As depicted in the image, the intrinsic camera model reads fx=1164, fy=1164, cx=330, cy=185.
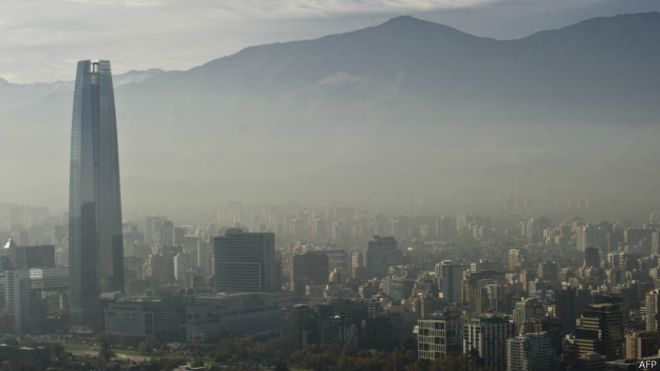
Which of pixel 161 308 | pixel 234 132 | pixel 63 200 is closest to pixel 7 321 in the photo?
pixel 161 308

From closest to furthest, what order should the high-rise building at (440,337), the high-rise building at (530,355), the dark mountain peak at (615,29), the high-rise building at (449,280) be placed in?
the high-rise building at (530,355) → the high-rise building at (440,337) → the high-rise building at (449,280) → the dark mountain peak at (615,29)

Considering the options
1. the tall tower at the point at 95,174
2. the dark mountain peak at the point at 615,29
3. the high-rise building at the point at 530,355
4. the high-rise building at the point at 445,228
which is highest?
the dark mountain peak at the point at 615,29

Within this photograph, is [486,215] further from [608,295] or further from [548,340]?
[548,340]

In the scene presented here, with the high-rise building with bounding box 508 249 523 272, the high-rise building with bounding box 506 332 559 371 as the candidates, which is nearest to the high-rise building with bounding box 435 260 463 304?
the high-rise building with bounding box 508 249 523 272

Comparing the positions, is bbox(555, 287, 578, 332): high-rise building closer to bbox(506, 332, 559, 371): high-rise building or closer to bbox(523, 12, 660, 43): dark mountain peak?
bbox(506, 332, 559, 371): high-rise building

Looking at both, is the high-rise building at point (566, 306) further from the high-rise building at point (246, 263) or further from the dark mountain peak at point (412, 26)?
the dark mountain peak at point (412, 26)

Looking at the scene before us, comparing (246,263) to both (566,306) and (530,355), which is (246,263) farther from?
(530,355)

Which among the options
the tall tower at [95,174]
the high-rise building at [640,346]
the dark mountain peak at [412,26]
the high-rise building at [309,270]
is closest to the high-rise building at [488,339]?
the high-rise building at [640,346]
